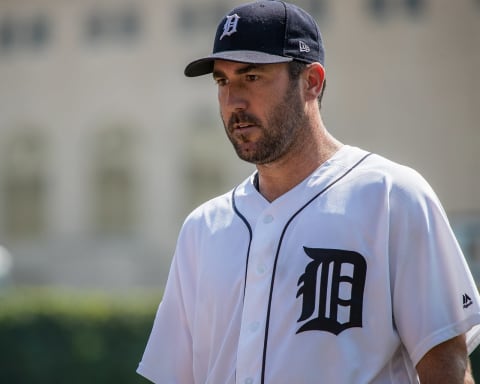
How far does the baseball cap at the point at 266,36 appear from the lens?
2.82 meters

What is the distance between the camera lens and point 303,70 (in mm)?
2898

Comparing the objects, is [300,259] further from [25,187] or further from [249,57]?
[25,187]

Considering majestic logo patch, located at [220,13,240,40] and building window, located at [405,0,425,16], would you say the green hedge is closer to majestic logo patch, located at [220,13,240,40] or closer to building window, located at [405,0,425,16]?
majestic logo patch, located at [220,13,240,40]

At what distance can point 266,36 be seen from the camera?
283cm

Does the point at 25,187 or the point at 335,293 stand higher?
the point at 335,293

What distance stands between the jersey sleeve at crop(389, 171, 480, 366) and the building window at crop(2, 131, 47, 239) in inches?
1428

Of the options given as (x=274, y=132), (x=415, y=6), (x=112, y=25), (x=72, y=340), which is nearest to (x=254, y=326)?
(x=274, y=132)

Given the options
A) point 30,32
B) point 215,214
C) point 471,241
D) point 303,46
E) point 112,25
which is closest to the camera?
point 303,46

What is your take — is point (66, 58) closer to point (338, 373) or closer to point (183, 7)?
point (183, 7)

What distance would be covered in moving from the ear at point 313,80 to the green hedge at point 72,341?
6185 millimetres

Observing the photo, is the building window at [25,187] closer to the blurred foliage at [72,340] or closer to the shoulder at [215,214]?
the blurred foliage at [72,340]

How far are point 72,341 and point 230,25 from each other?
6721 mm

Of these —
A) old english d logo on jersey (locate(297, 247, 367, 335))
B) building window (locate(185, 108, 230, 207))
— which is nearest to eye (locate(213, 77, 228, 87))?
old english d logo on jersey (locate(297, 247, 367, 335))

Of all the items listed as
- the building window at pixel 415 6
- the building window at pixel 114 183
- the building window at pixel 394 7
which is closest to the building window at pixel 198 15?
the building window at pixel 114 183
